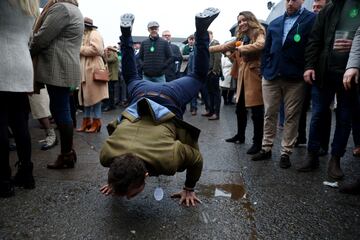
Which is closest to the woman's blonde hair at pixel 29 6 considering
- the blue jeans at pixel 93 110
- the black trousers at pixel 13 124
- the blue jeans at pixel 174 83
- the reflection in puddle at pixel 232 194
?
the black trousers at pixel 13 124

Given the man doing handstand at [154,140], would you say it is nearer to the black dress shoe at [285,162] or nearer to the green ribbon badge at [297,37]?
the green ribbon badge at [297,37]

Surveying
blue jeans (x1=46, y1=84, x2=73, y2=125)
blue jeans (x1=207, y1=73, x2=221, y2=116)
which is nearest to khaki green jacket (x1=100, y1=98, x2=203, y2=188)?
blue jeans (x1=46, y1=84, x2=73, y2=125)

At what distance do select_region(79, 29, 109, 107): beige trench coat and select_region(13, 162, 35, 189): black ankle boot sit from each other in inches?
100

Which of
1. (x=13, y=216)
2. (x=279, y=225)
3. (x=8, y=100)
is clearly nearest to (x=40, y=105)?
(x=8, y=100)

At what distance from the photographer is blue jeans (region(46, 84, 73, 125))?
10.8 ft

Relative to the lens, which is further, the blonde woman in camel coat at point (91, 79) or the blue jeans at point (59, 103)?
the blonde woman in camel coat at point (91, 79)

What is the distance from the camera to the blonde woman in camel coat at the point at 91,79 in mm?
5281

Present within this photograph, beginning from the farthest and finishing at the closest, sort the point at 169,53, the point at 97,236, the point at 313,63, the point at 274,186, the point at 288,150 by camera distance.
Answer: the point at 169,53 < the point at 288,150 < the point at 313,63 < the point at 274,186 < the point at 97,236

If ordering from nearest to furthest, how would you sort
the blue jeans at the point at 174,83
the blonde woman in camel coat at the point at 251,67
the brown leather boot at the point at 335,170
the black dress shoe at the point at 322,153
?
the blue jeans at the point at 174,83 < the brown leather boot at the point at 335,170 < the blonde woman in camel coat at the point at 251,67 < the black dress shoe at the point at 322,153

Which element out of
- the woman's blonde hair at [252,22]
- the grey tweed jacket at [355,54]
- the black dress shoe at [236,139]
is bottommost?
the black dress shoe at [236,139]

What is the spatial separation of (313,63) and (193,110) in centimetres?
502

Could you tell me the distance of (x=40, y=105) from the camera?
451 cm

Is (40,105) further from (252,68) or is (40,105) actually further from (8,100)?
(252,68)

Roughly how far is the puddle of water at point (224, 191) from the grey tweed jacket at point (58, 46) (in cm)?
154
